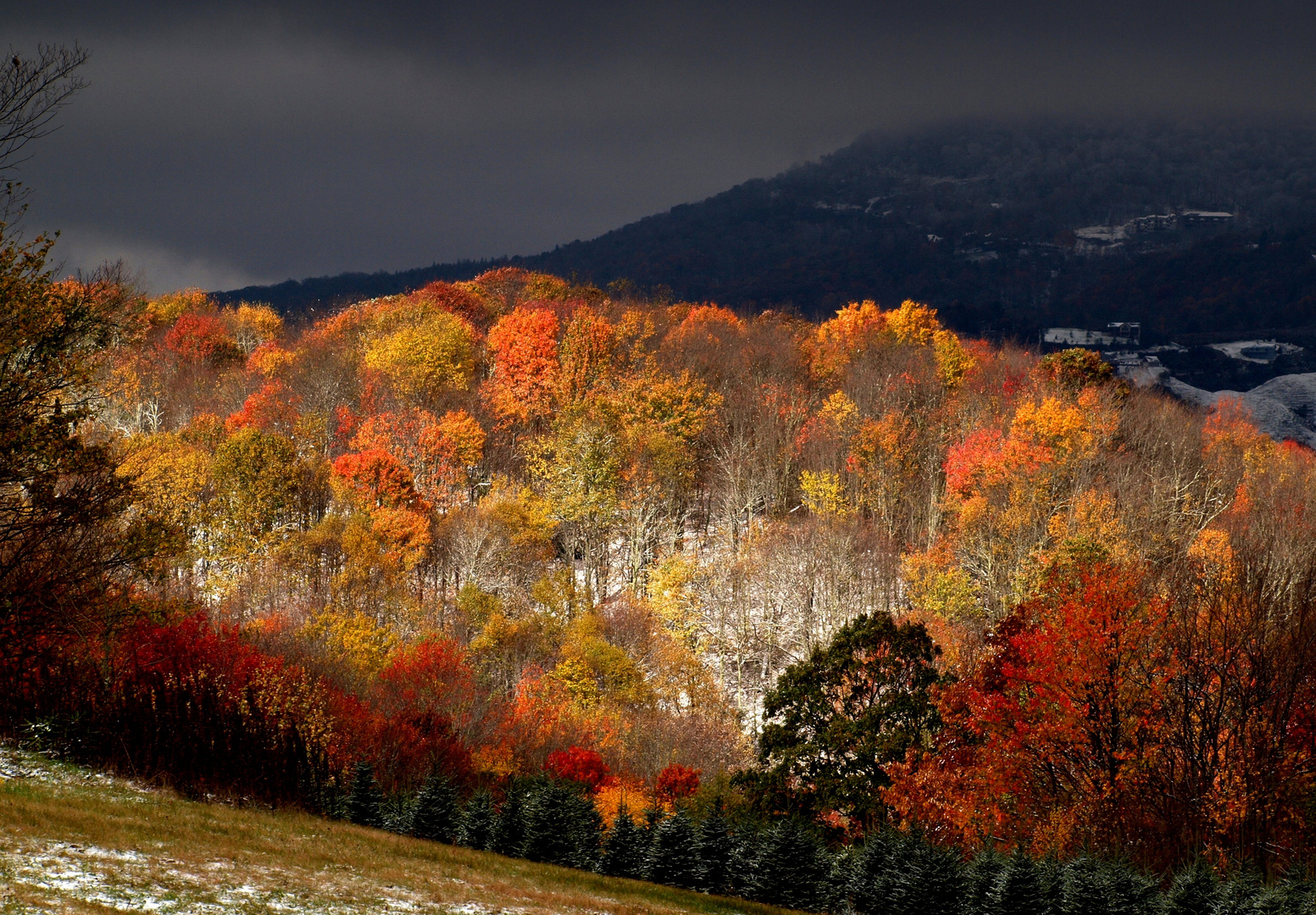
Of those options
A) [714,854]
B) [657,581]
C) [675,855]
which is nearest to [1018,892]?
[714,854]

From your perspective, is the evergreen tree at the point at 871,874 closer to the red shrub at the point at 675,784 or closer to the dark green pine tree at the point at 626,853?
the dark green pine tree at the point at 626,853

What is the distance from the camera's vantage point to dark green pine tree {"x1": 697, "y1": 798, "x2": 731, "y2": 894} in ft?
126

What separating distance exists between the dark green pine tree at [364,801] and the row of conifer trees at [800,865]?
0.13 feet

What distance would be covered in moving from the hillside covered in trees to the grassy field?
3256mm

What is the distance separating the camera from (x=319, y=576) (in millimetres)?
81375

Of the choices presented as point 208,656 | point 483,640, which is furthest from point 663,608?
point 208,656

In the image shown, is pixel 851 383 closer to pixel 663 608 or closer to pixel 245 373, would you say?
pixel 663 608

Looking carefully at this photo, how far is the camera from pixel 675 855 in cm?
3888

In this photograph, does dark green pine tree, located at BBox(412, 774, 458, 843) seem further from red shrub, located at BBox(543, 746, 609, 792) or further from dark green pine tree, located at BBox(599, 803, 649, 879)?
red shrub, located at BBox(543, 746, 609, 792)

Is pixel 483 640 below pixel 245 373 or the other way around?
below

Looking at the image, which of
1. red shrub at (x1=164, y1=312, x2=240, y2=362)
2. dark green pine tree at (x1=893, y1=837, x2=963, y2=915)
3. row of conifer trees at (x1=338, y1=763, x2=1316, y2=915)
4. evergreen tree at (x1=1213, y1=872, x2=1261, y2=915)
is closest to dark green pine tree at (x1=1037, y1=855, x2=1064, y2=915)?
row of conifer trees at (x1=338, y1=763, x2=1316, y2=915)

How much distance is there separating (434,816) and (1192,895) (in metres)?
24.9

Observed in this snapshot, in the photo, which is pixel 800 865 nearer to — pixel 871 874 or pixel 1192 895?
pixel 871 874

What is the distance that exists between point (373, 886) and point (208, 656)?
2854 centimetres
